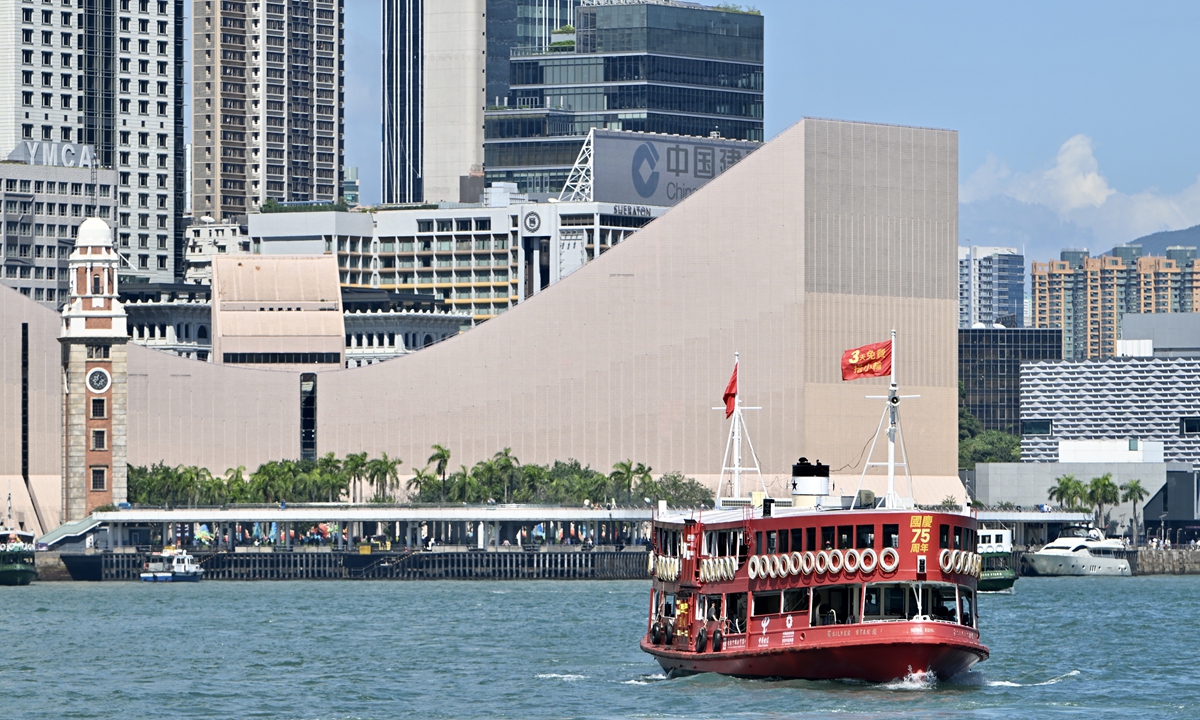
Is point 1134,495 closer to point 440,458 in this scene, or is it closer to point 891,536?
point 440,458

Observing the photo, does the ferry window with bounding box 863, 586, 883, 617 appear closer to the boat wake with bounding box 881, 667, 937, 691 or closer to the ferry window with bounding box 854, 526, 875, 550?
the ferry window with bounding box 854, 526, 875, 550

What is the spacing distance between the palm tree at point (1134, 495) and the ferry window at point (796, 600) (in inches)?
3959

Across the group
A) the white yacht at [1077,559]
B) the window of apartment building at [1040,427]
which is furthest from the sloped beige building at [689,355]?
the white yacht at [1077,559]

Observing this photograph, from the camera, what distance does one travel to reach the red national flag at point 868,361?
177 feet

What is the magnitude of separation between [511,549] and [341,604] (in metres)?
33.1

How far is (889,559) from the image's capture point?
51.8 meters

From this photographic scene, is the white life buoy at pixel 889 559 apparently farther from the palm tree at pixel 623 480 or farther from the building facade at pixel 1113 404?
the building facade at pixel 1113 404

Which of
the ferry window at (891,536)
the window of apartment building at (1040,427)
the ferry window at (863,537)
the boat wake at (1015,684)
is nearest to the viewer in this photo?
the ferry window at (891,536)

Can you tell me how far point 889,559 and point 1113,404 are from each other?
119 m

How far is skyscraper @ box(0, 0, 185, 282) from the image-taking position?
18500 centimetres

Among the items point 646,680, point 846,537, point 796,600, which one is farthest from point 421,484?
point 846,537

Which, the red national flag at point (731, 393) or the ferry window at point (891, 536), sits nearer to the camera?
the ferry window at point (891, 536)

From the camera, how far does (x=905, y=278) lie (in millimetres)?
153375

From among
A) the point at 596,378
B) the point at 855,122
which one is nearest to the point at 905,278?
the point at 855,122
